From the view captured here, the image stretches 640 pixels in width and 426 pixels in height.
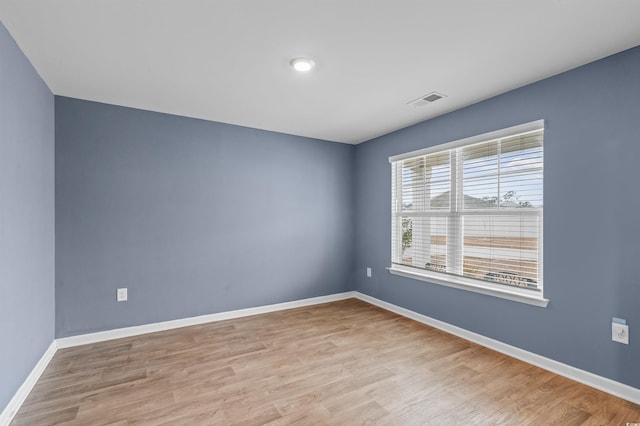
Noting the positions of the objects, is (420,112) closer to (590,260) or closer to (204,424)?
(590,260)

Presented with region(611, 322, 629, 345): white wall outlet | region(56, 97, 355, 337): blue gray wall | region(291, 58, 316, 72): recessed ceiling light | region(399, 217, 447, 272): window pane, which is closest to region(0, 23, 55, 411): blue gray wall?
region(56, 97, 355, 337): blue gray wall

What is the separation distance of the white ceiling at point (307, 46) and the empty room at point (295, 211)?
0.06ft

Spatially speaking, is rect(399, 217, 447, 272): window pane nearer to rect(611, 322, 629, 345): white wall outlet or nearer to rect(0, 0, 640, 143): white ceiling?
rect(0, 0, 640, 143): white ceiling

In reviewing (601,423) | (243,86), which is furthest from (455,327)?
(243,86)

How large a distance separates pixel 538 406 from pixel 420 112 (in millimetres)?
2694

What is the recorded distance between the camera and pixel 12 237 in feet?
6.33

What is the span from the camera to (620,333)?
210 cm

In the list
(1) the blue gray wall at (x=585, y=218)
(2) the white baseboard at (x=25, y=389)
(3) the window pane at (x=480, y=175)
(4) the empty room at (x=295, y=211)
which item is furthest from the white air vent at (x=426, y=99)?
(2) the white baseboard at (x=25, y=389)

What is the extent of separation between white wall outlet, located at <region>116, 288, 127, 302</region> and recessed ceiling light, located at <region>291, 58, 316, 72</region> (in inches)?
107

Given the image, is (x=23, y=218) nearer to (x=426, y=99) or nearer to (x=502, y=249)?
(x=426, y=99)

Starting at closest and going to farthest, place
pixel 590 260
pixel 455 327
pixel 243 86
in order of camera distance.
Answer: pixel 590 260 < pixel 243 86 < pixel 455 327

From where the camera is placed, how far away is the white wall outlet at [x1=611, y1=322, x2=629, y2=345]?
6.80 ft

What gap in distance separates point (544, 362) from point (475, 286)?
77 centimetres

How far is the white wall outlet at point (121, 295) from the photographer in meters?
3.12
